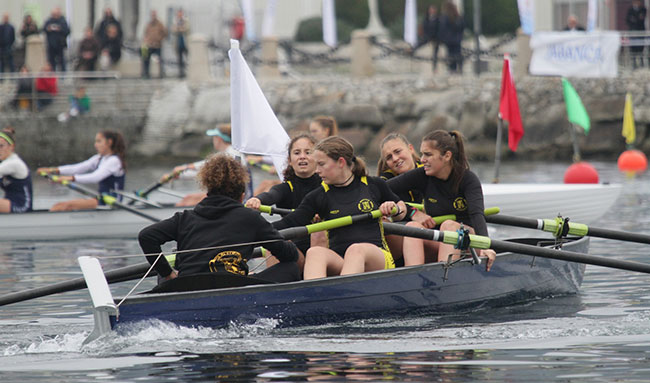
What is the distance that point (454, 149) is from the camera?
30.6 ft

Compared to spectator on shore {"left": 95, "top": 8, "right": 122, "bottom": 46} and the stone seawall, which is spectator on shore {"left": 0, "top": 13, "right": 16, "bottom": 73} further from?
spectator on shore {"left": 95, "top": 8, "right": 122, "bottom": 46}

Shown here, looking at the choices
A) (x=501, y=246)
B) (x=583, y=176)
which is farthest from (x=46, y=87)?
(x=501, y=246)

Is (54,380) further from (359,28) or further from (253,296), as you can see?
(359,28)

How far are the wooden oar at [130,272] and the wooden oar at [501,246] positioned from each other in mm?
284

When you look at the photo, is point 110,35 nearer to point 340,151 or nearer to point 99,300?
point 340,151

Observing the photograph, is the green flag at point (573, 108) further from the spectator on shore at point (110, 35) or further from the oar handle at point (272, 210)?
the spectator on shore at point (110, 35)

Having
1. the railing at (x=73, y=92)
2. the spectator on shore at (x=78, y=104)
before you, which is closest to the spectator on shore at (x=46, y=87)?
the railing at (x=73, y=92)

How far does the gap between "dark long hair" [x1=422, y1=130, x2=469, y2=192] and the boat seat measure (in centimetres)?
213

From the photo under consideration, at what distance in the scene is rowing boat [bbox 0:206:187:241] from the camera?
14930 mm

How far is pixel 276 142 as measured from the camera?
35.9ft

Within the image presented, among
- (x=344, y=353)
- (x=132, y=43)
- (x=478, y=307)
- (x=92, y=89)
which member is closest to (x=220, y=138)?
(x=478, y=307)

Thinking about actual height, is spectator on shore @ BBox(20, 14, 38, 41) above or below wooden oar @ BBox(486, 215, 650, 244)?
above

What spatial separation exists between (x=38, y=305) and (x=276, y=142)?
2.61 meters

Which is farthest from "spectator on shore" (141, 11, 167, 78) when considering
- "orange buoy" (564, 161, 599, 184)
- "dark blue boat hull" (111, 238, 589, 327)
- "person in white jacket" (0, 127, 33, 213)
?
"dark blue boat hull" (111, 238, 589, 327)
